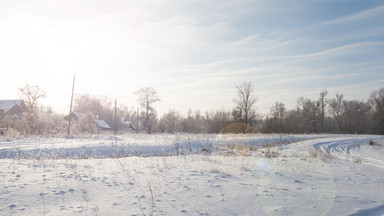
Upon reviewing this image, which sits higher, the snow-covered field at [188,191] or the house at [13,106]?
the house at [13,106]

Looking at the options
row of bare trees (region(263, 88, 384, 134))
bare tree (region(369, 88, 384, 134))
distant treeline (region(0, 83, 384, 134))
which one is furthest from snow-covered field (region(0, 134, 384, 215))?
bare tree (region(369, 88, 384, 134))

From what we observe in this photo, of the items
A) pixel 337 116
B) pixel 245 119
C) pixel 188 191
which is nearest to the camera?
pixel 188 191

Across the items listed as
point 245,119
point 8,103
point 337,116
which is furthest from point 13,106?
point 337,116

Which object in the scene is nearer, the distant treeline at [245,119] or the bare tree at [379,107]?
the distant treeline at [245,119]

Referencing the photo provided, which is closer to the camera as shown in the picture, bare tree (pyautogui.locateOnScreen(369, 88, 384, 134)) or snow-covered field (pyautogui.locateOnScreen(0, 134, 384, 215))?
snow-covered field (pyautogui.locateOnScreen(0, 134, 384, 215))

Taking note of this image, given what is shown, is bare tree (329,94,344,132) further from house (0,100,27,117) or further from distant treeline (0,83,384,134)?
house (0,100,27,117)

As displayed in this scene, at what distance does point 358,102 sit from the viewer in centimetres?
6375

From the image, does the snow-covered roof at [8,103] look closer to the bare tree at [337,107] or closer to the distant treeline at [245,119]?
the distant treeline at [245,119]

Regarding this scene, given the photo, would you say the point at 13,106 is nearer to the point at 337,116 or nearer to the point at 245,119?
the point at 245,119

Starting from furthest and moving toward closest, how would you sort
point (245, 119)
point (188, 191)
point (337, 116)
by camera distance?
point (337, 116), point (245, 119), point (188, 191)

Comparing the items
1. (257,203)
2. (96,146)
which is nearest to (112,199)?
(257,203)

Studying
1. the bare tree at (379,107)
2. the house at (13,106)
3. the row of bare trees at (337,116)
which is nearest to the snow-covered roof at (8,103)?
the house at (13,106)

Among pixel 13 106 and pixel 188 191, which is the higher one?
pixel 13 106

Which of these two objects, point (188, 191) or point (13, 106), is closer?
point (188, 191)
